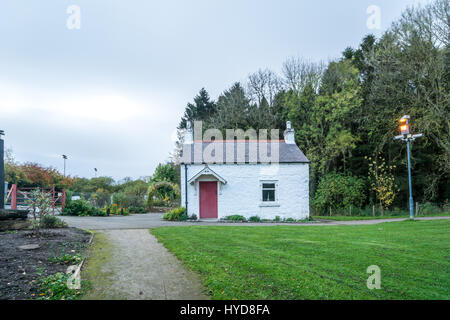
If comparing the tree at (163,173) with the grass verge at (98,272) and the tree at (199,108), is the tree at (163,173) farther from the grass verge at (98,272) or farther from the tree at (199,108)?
the grass verge at (98,272)

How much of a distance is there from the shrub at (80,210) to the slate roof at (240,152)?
24.2ft

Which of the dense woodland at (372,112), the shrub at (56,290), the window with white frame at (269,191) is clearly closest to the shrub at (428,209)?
the dense woodland at (372,112)

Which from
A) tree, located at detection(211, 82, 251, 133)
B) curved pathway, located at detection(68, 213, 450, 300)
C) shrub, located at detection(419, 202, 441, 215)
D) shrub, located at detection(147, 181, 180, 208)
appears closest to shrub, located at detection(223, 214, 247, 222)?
curved pathway, located at detection(68, 213, 450, 300)

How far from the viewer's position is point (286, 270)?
4789mm

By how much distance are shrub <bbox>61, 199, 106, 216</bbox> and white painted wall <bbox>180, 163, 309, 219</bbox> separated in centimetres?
659

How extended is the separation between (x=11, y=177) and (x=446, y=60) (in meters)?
34.1

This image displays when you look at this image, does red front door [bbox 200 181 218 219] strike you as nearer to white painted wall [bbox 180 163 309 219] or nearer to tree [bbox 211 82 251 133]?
white painted wall [bbox 180 163 309 219]

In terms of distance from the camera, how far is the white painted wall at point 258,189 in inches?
687

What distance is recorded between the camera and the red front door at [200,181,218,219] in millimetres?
17375

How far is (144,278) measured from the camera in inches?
186

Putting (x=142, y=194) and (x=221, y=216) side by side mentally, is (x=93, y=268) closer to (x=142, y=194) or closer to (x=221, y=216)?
(x=221, y=216)

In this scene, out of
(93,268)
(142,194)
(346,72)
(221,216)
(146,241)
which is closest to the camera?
(93,268)

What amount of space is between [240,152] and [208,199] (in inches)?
152
